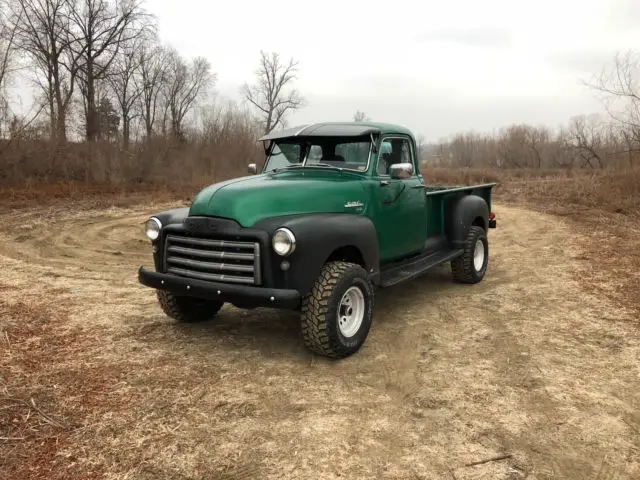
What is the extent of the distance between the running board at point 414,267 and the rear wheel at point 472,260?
15 cm

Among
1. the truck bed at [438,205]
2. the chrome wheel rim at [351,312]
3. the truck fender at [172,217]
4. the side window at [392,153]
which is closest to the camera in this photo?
the chrome wheel rim at [351,312]

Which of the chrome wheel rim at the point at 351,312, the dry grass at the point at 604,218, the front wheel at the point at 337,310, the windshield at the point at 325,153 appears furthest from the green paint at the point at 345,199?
the dry grass at the point at 604,218

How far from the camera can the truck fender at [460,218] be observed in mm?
7051

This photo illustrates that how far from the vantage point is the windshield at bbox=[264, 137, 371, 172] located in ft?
17.8

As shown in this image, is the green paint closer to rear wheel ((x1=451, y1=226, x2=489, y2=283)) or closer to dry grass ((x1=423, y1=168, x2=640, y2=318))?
rear wheel ((x1=451, y1=226, x2=489, y2=283))

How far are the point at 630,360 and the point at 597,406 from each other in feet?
3.59

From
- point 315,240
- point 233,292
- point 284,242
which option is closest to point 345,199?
point 315,240

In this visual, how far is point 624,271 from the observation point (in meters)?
7.71

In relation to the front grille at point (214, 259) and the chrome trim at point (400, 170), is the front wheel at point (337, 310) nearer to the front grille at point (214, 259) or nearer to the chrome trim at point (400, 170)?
the front grille at point (214, 259)

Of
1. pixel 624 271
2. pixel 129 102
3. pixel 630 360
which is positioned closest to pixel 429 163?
pixel 129 102

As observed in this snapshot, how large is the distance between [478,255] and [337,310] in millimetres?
3904

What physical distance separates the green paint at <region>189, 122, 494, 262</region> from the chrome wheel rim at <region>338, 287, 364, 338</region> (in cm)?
79

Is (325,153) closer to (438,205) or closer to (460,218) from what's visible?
(438,205)

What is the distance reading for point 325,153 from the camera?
554 cm
